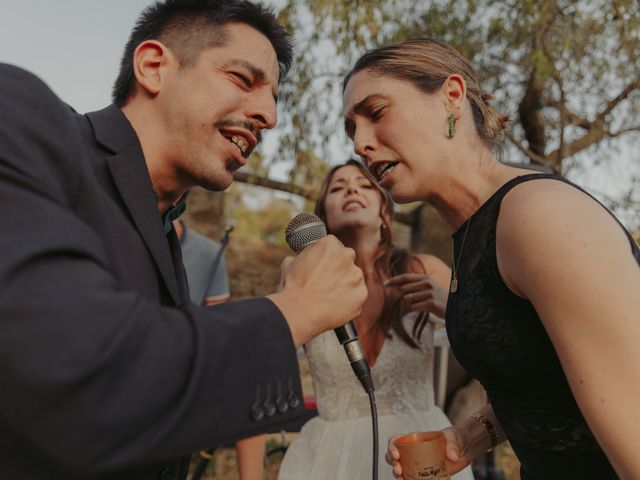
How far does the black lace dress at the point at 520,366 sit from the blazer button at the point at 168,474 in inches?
37.3

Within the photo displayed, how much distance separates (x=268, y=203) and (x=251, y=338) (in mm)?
25066

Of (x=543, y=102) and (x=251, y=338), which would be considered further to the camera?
(x=543, y=102)

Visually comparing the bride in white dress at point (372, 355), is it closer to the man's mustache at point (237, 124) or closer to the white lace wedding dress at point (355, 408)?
the white lace wedding dress at point (355, 408)

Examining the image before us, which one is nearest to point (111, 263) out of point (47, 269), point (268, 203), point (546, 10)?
point (47, 269)

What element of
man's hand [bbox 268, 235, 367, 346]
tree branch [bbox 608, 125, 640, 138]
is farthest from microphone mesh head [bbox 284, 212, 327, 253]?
tree branch [bbox 608, 125, 640, 138]

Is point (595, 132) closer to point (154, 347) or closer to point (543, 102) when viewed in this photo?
point (543, 102)

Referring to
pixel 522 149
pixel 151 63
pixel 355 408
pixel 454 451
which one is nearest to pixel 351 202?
pixel 355 408

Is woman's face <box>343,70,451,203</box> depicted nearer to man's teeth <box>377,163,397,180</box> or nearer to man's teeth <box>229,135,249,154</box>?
man's teeth <box>377,163,397,180</box>

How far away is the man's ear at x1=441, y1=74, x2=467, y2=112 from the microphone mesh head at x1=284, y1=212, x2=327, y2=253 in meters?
0.68

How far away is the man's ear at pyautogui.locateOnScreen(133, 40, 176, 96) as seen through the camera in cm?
178

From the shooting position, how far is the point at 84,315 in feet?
2.76

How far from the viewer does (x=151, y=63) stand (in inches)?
71.3

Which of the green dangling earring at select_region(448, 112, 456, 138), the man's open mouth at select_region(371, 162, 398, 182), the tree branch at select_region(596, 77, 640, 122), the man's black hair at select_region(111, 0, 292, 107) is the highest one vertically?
the tree branch at select_region(596, 77, 640, 122)

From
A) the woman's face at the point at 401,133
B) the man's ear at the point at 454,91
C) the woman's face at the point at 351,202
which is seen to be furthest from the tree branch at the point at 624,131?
the woman's face at the point at 401,133
